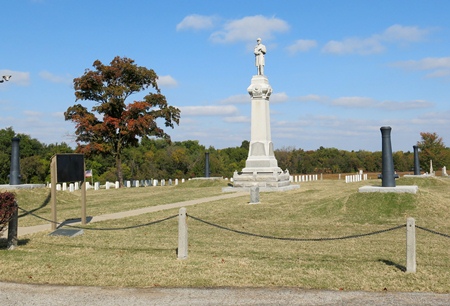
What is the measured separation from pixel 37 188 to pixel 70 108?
56.7 ft

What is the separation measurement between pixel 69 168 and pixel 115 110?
1040 inches

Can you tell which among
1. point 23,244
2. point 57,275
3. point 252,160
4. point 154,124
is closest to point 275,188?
point 252,160

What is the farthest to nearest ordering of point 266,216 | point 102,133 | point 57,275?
point 102,133 → point 266,216 → point 57,275

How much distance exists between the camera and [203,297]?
6.97 meters

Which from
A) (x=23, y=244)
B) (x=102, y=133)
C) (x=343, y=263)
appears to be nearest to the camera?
(x=343, y=263)

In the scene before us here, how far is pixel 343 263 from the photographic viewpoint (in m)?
9.15

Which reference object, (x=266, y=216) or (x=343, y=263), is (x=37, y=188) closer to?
(x=266, y=216)

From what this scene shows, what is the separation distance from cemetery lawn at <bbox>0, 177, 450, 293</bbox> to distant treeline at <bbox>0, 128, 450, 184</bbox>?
145 feet

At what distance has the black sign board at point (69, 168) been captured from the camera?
1433 cm

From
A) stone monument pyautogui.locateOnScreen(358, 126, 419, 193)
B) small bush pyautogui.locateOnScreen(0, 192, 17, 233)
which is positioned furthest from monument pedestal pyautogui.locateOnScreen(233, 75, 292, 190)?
small bush pyautogui.locateOnScreen(0, 192, 17, 233)

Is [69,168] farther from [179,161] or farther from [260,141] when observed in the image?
[179,161]

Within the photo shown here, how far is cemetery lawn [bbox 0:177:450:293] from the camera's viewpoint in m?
7.92

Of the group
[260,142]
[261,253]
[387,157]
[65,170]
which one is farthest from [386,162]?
[260,142]

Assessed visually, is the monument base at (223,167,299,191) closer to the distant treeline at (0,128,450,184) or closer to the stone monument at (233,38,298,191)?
the stone monument at (233,38,298,191)
